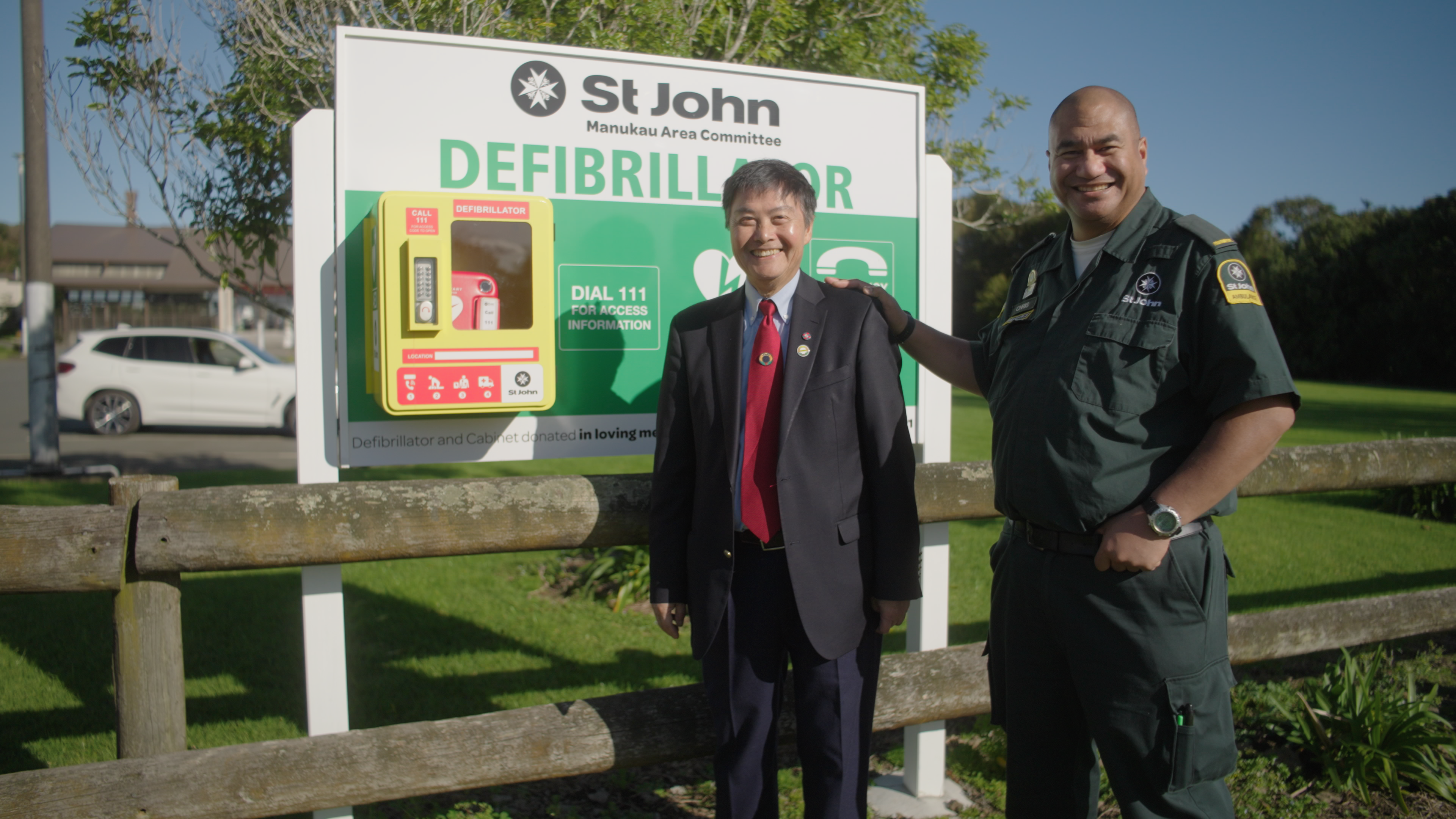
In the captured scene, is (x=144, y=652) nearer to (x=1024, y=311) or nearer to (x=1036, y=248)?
(x=1024, y=311)

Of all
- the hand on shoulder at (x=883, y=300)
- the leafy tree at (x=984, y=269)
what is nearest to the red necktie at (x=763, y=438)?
the hand on shoulder at (x=883, y=300)

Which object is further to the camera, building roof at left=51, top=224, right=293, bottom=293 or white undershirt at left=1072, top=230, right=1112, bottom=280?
building roof at left=51, top=224, right=293, bottom=293

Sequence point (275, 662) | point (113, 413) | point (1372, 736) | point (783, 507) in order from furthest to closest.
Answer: point (113, 413)
point (275, 662)
point (1372, 736)
point (783, 507)

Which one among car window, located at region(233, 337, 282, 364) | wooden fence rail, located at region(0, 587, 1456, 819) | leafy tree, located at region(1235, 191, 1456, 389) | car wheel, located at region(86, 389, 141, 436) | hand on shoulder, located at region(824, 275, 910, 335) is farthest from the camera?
leafy tree, located at region(1235, 191, 1456, 389)

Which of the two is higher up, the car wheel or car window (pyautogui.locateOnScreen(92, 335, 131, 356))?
A: car window (pyautogui.locateOnScreen(92, 335, 131, 356))

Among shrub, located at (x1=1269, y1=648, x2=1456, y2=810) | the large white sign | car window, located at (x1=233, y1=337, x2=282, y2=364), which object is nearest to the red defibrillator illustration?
the large white sign

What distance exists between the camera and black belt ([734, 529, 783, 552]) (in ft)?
8.04

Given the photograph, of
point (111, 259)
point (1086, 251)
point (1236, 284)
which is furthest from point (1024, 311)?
point (111, 259)

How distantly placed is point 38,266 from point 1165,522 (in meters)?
11.5

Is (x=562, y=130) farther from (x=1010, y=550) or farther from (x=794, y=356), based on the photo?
(x=1010, y=550)

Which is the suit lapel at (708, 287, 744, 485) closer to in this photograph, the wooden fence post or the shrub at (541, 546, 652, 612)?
the wooden fence post

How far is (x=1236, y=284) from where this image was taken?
213 cm

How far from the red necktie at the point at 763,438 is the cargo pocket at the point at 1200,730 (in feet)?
3.30

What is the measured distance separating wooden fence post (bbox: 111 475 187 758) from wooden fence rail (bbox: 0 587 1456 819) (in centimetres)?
7
